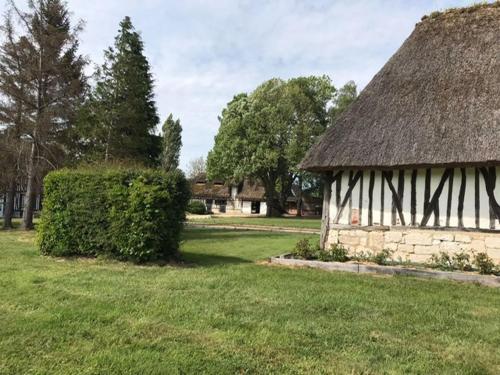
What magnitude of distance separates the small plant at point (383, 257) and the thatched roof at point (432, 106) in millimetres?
1924

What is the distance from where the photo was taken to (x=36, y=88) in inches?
679

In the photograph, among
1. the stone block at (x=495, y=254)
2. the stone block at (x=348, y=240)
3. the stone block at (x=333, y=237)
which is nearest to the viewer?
the stone block at (x=495, y=254)

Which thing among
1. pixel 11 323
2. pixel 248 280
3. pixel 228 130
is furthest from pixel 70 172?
pixel 228 130

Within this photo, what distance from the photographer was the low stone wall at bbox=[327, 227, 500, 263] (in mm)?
9047

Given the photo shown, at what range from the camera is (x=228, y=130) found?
38.2 metres

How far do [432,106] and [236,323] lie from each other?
7.64 m

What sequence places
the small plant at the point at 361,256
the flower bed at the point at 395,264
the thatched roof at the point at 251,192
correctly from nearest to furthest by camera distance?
the flower bed at the point at 395,264, the small plant at the point at 361,256, the thatched roof at the point at 251,192

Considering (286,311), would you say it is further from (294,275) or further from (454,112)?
(454,112)

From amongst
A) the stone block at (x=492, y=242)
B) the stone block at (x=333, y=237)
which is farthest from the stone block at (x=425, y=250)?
the stone block at (x=333, y=237)

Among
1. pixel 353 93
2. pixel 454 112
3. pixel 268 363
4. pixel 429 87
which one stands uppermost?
pixel 353 93

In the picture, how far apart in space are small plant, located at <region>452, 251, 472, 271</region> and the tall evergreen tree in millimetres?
13902

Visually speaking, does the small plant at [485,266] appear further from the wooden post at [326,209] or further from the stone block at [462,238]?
the wooden post at [326,209]

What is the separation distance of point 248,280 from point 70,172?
4797 mm

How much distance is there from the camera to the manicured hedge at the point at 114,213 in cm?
853
